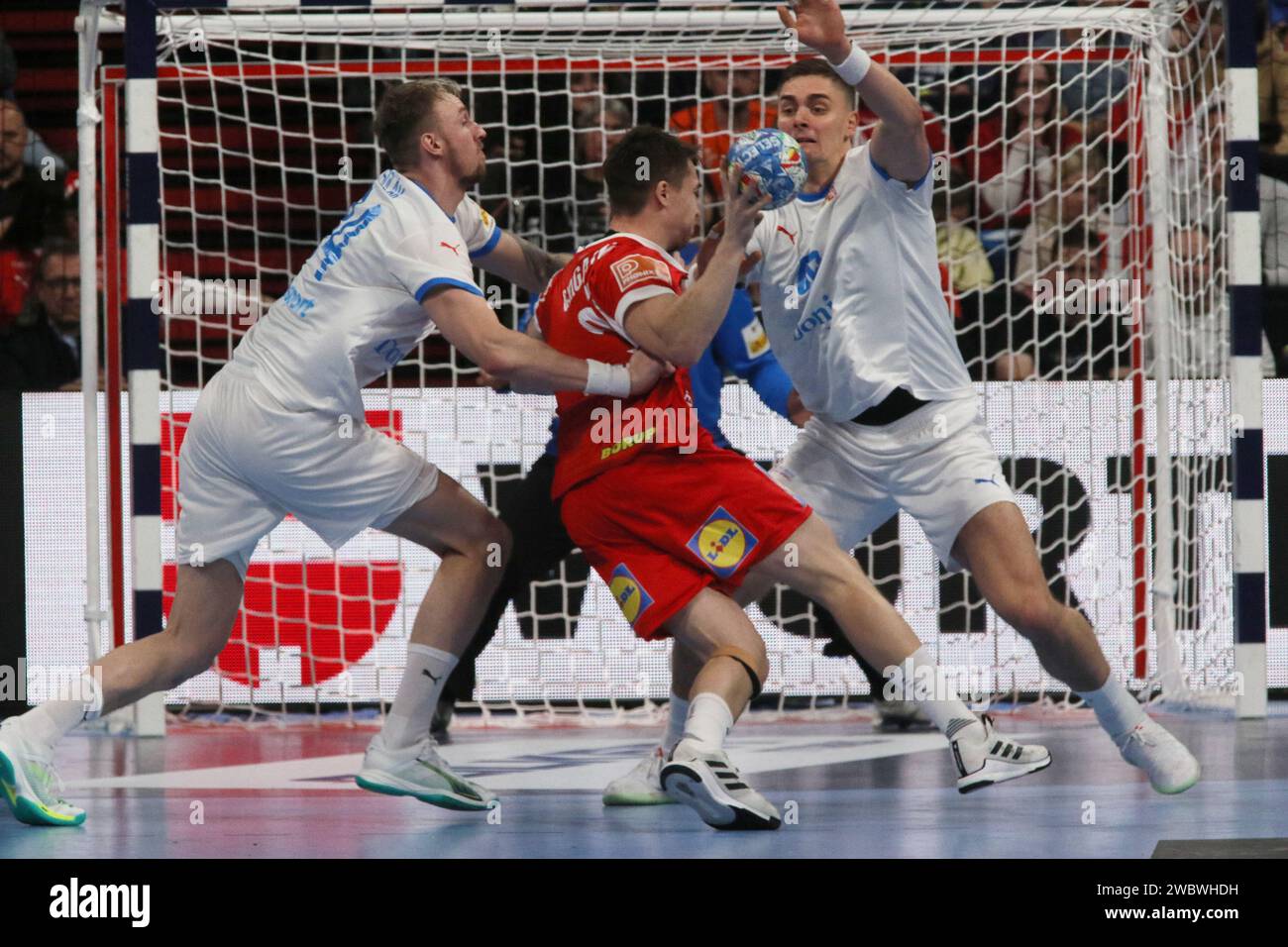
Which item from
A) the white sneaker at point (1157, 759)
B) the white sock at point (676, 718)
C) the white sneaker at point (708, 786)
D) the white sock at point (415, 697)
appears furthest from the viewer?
the white sock at point (676, 718)

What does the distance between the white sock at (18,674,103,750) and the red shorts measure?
4.56 feet

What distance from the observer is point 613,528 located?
426cm

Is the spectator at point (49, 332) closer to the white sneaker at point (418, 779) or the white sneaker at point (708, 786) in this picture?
the white sneaker at point (418, 779)

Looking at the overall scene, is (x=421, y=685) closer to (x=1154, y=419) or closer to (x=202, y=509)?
(x=202, y=509)

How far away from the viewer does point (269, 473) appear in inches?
173

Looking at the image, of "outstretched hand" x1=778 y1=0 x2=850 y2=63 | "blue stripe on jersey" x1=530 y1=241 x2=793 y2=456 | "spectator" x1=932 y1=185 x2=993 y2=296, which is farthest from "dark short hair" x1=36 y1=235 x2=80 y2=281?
"outstretched hand" x1=778 y1=0 x2=850 y2=63

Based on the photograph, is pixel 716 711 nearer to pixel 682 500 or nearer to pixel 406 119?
pixel 682 500

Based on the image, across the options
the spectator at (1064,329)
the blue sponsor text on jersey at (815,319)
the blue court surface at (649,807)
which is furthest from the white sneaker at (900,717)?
the blue sponsor text on jersey at (815,319)

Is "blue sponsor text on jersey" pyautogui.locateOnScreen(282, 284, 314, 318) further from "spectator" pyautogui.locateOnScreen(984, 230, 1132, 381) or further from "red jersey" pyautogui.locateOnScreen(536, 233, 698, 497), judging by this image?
"spectator" pyautogui.locateOnScreen(984, 230, 1132, 381)

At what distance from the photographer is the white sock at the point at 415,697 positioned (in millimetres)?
Result: 4453

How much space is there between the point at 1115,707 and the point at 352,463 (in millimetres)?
2176

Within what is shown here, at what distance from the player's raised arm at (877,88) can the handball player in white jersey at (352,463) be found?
100 centimetres

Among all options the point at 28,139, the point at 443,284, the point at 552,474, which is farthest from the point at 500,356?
the point at 28,139
